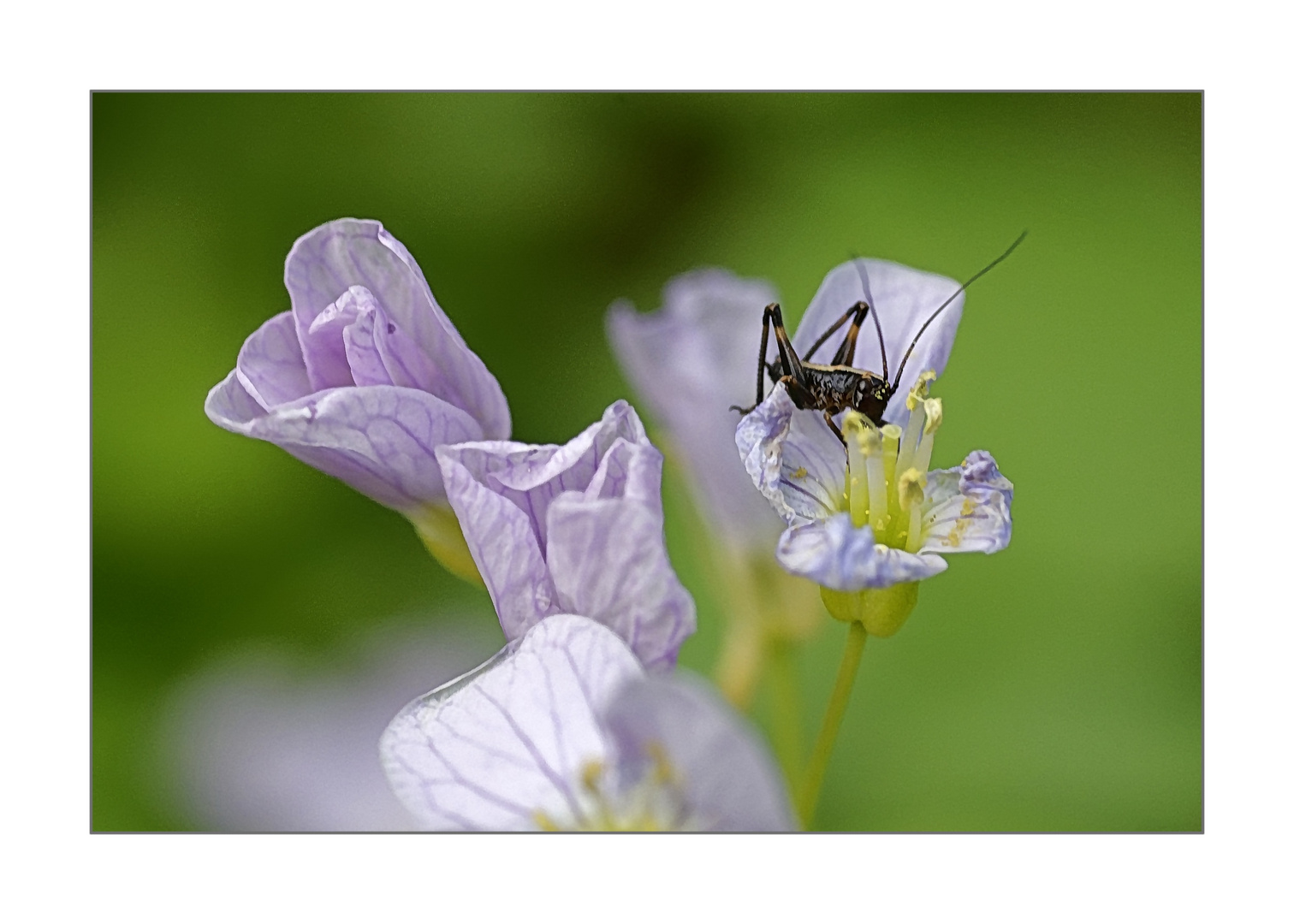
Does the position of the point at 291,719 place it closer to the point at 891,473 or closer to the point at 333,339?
the point at 333,339

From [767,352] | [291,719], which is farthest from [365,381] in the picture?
[291,719]

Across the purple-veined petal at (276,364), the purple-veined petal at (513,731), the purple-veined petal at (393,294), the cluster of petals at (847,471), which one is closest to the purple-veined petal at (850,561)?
the cluster of petals at (847,471)

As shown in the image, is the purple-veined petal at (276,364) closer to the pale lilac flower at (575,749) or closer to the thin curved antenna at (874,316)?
the pale lilac flower at (575,749)

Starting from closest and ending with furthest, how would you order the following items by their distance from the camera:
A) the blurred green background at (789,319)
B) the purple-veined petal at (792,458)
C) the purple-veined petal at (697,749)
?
the purple-veined petal at (697,749) < the purple-veined petal at (792,458) < the blurred green background at (789,319)

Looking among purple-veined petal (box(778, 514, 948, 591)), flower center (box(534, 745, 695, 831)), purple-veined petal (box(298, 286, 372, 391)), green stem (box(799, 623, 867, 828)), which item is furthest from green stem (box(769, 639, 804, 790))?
purple-veined petal (box(298, 286, 372, 391))
